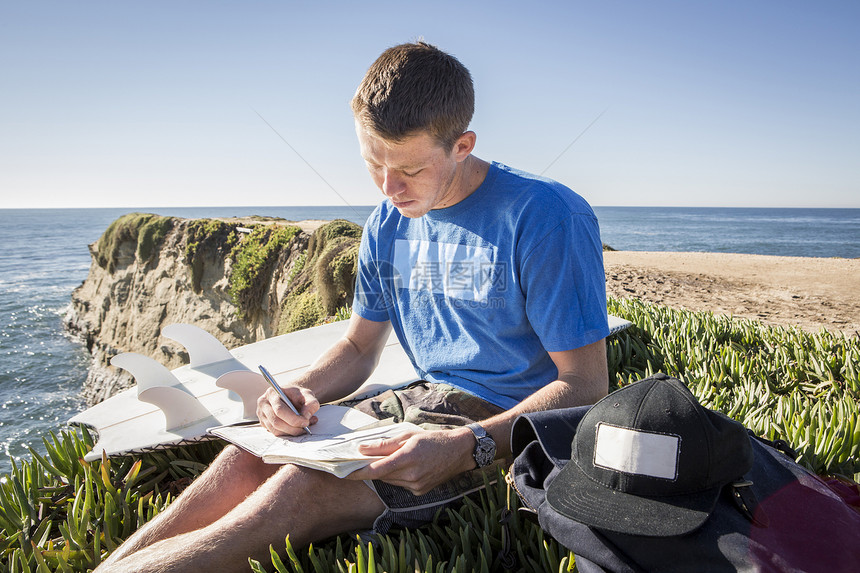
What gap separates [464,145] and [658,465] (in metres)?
1.34

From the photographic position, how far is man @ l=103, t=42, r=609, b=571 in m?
1.66

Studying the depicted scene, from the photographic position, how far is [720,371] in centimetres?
336

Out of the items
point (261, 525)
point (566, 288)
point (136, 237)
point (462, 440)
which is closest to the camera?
point (261, 525)

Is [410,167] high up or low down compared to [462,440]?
A: up

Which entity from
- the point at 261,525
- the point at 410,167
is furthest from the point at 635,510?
the point at 410,167

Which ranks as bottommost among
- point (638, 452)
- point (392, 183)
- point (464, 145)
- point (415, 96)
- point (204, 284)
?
point (204, 284)

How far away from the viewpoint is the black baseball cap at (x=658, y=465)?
3.88 ft

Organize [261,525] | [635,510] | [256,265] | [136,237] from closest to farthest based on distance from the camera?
[635,510], [261,525], [256,265], [136,237]

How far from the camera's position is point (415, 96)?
188 centimetres

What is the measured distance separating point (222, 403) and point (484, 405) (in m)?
1.84

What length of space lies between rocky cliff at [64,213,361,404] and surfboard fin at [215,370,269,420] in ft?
9.99

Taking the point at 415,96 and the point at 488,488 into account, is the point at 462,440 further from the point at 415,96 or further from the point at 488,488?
the point at 415,96

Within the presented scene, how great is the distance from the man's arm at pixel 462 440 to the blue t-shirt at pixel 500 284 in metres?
0.09

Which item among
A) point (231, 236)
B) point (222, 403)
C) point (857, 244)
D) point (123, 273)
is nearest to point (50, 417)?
point (231, 236)
